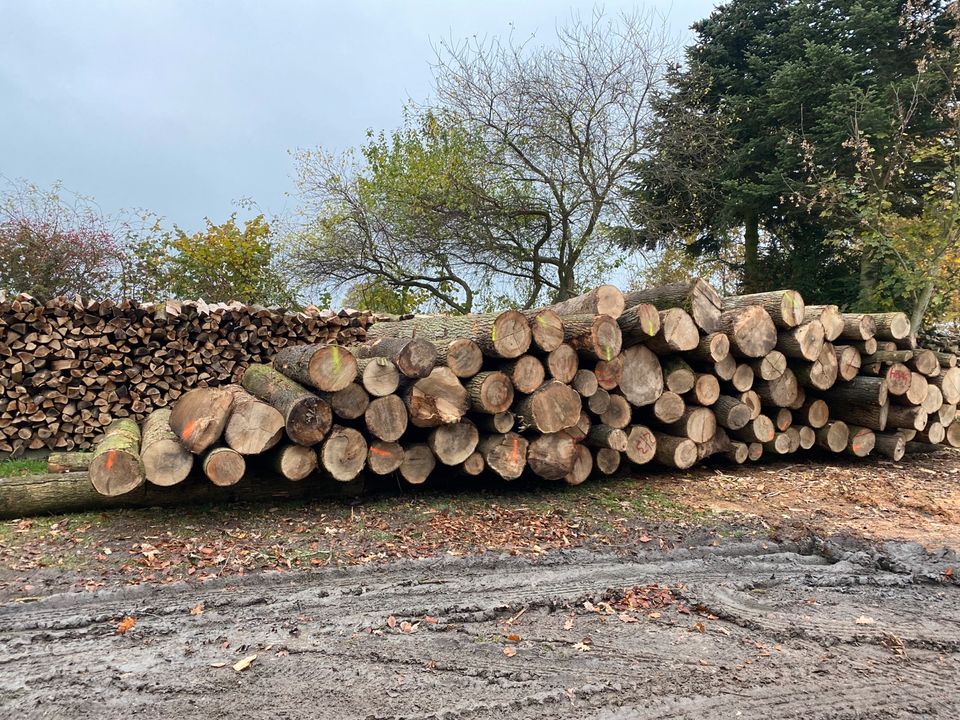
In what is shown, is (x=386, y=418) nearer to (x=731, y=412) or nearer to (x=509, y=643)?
(x=509, y=643)

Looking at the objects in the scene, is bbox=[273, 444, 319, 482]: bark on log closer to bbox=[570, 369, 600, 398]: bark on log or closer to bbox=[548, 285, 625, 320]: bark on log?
bbox=[570, 369, 600, 398]: bark on log

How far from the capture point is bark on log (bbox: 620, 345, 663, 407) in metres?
5.62

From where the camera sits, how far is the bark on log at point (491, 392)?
498 cm

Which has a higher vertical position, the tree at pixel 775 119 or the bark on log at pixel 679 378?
the tree at pixel 775 119

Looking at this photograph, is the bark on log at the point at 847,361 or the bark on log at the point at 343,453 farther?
the bark on log at the point at 847,361

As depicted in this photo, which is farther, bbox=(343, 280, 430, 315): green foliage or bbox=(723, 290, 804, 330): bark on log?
bbox=(343, 280, 430, 315): green foliage

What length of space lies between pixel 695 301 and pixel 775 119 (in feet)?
33.6

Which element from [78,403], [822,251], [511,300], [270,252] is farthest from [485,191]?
[78,403]

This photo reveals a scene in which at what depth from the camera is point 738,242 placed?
55.0ft

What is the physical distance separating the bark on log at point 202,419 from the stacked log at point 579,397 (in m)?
0.01

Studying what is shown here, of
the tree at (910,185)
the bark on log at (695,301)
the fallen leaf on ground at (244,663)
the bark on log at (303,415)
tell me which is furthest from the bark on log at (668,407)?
the tree at (910,185)

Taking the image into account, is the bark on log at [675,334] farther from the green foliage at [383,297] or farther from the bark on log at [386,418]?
the green foliage at [383,297]

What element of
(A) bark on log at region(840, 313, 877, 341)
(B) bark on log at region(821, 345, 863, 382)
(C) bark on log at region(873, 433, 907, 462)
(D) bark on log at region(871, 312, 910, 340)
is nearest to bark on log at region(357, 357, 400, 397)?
(B) bark on log at region(821, 345, 863, 382)

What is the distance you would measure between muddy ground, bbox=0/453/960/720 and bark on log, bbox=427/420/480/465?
0.44 metres
